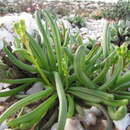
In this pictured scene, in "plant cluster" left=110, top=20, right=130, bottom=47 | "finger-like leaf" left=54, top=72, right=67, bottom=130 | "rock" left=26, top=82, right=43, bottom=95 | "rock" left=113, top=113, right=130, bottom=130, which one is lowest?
"rock" left=113, top=113, right=130, bottom=130

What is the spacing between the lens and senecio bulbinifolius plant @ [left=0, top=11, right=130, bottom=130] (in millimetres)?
1938

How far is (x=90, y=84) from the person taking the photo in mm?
2104

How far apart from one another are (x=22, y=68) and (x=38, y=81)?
0.54ft

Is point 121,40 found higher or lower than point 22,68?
lower

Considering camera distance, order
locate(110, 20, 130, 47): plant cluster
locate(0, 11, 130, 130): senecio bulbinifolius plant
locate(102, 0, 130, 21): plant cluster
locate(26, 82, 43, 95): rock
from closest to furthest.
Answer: locate(0, 11, 130, 130): senecio bulbinifolius plant, locate(26, 82, 43, 95): rock, locate(110, 20, 130, 47): plant cluster, locate(102, 0, 130, 21): plant cluster

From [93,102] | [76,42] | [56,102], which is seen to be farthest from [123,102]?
[76,42]

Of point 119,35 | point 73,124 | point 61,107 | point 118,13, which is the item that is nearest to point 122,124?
point 73,124

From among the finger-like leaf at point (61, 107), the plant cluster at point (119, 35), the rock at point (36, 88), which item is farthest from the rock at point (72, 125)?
the plant cluster at point (119, 35)

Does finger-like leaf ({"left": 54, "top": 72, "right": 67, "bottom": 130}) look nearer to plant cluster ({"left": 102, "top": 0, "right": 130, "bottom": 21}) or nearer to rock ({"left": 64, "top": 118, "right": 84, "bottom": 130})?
rock ({"left": 64, "top": 118, "right": 84, "bottom": 130})

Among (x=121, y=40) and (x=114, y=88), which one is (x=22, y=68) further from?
(x=121, y=40)

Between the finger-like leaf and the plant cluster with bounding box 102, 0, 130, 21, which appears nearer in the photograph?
the finger-like leaf

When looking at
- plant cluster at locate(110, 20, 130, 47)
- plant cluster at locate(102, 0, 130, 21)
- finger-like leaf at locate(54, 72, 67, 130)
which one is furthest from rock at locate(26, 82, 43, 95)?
plant cluster at locate(102, 0, 130, 21)

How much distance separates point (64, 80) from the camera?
88.9 inches

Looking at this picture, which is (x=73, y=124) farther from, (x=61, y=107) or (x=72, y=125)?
(x=61, y=107)
